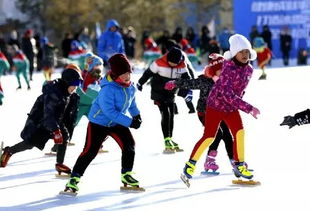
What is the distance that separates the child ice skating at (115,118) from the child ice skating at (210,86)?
553 mm

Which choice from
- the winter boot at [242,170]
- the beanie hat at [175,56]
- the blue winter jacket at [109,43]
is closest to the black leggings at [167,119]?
the beanie hat at [175,56]

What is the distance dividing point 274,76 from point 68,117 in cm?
1479

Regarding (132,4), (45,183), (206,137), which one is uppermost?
(206,137)

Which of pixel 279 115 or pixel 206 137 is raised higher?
pixel 206 137

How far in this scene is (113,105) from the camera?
20.9ft

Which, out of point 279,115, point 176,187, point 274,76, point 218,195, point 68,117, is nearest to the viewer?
point 218,195

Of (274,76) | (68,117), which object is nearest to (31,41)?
(274,76)

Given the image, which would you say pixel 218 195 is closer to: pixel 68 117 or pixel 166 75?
pixel 68 117

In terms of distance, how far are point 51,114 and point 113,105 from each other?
970mm

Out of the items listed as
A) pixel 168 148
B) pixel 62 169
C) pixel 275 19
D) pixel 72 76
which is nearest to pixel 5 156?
pixel 62 169

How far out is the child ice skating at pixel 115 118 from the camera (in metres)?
6.36

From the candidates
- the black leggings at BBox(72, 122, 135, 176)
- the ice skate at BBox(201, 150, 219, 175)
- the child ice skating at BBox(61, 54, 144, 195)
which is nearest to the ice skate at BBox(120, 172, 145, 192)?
the child ice skating at BBox(61, 54, 144, 195)

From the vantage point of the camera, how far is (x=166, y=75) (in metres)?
9.01

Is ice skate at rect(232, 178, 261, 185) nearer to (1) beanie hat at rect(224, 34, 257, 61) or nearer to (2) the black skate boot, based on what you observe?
(2) the black skate boot
